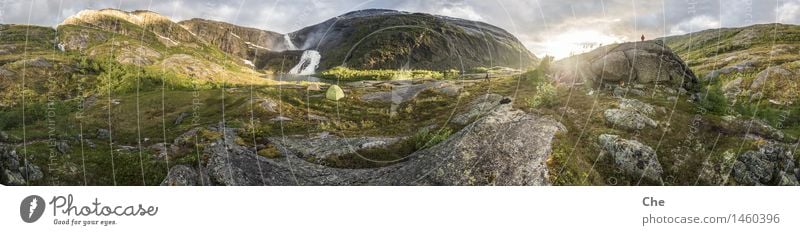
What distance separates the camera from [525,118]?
7.86 meters

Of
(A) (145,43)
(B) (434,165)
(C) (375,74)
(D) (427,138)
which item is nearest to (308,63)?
(C) (375,74)

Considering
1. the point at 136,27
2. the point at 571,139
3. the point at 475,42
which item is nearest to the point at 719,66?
the point at 571,139

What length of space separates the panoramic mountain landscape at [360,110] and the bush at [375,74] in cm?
2

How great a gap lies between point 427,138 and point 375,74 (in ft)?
4.19

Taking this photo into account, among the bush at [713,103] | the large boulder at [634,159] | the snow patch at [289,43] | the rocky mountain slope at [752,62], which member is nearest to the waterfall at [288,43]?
the snow patch at [289,43]

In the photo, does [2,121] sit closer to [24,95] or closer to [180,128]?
[24,95]

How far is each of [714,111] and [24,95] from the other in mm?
9876

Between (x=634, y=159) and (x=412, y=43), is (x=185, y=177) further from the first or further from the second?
(x=634, y=159)

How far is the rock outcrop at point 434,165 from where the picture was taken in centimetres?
732

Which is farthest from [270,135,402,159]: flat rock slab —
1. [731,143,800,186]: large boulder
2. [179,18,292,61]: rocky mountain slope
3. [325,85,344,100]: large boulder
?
[731,143,800,186]: large boulder
